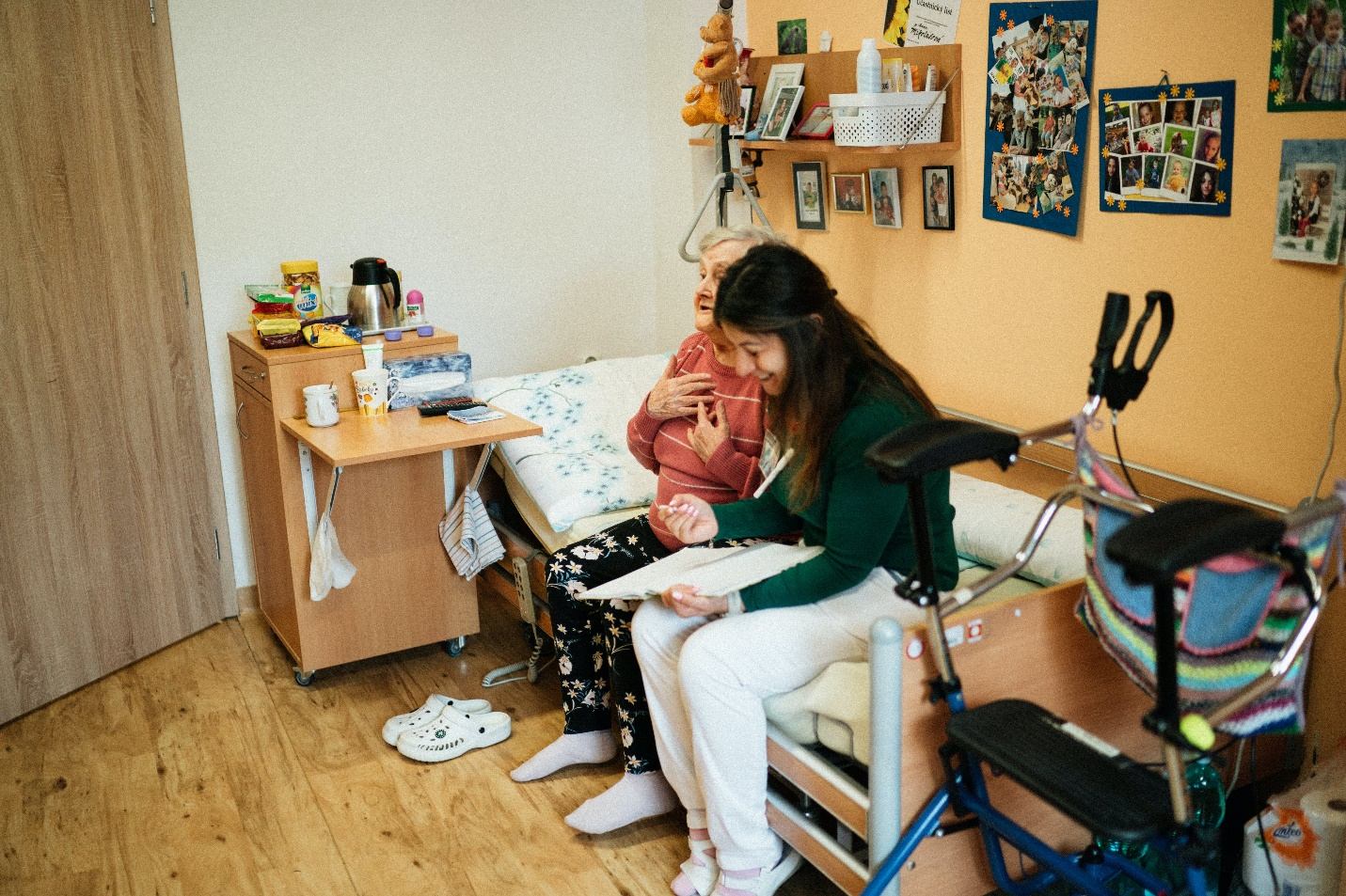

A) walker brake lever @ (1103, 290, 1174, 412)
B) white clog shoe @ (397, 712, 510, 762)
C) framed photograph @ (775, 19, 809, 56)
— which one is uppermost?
framed photograph @ (775, 19, 809, 56)

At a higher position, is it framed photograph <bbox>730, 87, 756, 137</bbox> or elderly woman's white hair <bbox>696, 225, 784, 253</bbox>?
framed photograph <bbox>730, 87, 756, 137</bbox>

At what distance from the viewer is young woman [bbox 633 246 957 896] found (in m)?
1.93

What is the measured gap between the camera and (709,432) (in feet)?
8.03

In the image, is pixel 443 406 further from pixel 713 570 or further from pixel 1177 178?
pixel 1177 178

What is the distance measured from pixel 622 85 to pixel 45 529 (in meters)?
2.09

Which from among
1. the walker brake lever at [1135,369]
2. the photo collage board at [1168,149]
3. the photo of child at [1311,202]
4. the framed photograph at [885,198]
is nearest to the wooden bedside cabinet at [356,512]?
the framed photograph at [885,198]

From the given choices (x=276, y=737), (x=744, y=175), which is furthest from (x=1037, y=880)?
(x=744, y=175)

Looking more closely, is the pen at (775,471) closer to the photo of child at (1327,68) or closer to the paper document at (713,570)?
the paper document at (713,570)

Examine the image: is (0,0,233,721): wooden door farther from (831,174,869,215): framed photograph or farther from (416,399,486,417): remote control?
(831,174,869,215): framed photograph

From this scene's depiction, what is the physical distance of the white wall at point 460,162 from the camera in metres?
3.32

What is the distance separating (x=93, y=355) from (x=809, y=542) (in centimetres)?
192

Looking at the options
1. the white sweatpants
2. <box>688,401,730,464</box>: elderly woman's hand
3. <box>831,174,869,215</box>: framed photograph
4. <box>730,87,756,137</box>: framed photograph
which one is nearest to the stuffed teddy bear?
<box>730,87,756,137</box>: framed photograph

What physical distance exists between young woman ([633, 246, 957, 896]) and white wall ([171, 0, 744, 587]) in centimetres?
174

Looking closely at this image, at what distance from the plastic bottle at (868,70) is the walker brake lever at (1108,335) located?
117 centimetres
